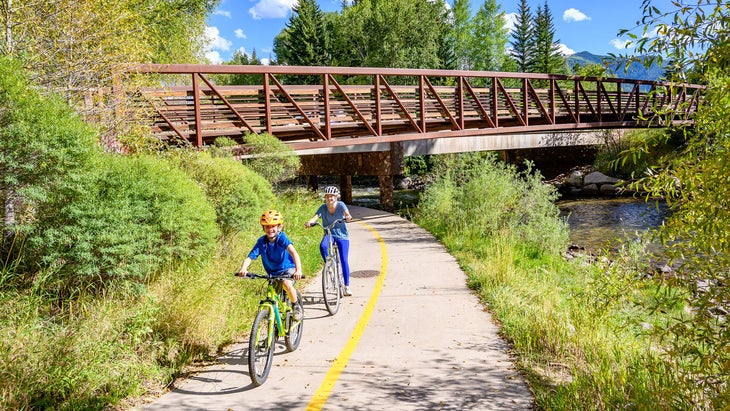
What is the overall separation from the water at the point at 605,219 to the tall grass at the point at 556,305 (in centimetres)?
352

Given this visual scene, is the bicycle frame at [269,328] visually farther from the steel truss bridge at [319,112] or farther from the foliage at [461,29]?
the foliage at [461,29]

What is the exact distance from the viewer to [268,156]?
15.0 meters

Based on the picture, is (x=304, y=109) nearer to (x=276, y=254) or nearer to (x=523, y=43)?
(x=276, y=254)

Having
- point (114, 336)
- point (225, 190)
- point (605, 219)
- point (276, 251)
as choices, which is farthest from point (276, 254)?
point (605, 219)

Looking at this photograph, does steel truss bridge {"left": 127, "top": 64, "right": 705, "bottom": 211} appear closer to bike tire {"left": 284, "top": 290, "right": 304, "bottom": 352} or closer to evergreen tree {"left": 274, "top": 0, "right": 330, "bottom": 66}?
bike tire {"left": 284, "top": 290, "right": 304, "bottom": 352}

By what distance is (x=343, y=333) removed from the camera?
7.09m

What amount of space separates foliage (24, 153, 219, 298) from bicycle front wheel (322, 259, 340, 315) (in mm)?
1876

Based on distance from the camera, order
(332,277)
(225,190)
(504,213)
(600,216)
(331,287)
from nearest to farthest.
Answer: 1. (331,287)
2. (332,277)
3. (225,190)
4. (504,213)
5. (600,216)

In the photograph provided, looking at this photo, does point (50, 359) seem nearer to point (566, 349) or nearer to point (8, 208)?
point (8, 208)

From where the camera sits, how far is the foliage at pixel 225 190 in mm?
10859

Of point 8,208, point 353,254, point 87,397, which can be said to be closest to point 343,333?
point 87,397

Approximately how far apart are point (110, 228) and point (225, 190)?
4.22m

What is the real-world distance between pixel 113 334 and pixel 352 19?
60.1m

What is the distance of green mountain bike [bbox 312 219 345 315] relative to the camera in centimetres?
795
